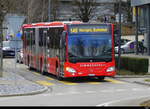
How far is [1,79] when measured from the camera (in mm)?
24703

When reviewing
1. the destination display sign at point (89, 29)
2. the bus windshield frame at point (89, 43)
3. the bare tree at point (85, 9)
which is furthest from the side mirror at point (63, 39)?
the bare tree at point (85, 9)

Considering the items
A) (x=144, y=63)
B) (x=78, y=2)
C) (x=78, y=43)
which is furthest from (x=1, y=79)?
(x=78, y=2)

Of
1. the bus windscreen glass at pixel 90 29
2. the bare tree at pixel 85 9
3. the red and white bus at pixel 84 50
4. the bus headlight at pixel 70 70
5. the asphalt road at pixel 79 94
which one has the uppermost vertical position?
the bare tree at pixel 85 9

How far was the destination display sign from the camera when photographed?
23422mm

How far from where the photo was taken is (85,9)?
221 feet

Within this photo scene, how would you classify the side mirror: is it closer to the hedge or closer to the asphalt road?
the asphalt road

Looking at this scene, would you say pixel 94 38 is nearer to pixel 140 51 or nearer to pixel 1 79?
pixel 1 79

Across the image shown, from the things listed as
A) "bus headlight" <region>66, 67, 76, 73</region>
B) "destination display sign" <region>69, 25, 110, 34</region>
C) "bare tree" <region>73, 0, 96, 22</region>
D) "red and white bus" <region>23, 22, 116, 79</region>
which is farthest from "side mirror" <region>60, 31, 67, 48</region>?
"bare tree" <region>73, 0, 96, 22</region>

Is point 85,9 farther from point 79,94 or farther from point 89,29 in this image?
point 79,94

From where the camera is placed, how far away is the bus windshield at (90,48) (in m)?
23.1

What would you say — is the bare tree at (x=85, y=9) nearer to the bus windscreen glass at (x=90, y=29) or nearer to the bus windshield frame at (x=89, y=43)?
the bus windscreen glass at (x=90, y=29)

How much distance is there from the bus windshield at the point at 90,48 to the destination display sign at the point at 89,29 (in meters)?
0.21

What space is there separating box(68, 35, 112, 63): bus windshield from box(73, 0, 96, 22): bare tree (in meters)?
42.8

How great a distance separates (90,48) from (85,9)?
4434cm
